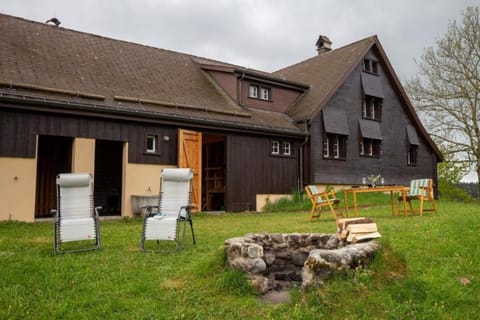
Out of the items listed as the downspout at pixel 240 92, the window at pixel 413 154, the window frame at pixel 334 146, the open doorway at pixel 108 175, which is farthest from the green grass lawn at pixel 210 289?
the window at pixel 413 154

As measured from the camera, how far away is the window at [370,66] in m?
20.1

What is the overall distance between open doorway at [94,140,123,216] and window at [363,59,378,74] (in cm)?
1199

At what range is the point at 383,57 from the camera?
2055cm

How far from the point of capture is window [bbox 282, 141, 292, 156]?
1617 cm

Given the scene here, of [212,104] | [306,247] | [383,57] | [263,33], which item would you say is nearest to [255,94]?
[212,104]

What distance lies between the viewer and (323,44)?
2419 cm

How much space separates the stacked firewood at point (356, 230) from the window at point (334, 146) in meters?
12.2

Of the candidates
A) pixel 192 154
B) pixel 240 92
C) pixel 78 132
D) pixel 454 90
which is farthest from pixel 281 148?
pixel 454 90

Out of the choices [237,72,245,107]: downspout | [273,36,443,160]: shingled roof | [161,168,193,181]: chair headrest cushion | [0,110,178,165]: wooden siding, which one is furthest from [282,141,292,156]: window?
[161,168,193,181]: chair headrest cushion

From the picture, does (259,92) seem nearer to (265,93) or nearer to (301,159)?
(265,93)

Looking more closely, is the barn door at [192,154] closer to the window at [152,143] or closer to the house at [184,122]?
the house at [184,122]

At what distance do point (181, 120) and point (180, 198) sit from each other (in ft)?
20.1

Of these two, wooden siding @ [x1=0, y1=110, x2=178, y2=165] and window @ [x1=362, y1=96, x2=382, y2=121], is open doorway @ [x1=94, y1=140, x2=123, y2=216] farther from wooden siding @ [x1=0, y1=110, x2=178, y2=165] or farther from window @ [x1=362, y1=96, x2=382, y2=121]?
window @ [x1=362, y1=96, x2=382, y2=121]

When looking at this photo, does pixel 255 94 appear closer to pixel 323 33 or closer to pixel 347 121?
pixel 347 121
